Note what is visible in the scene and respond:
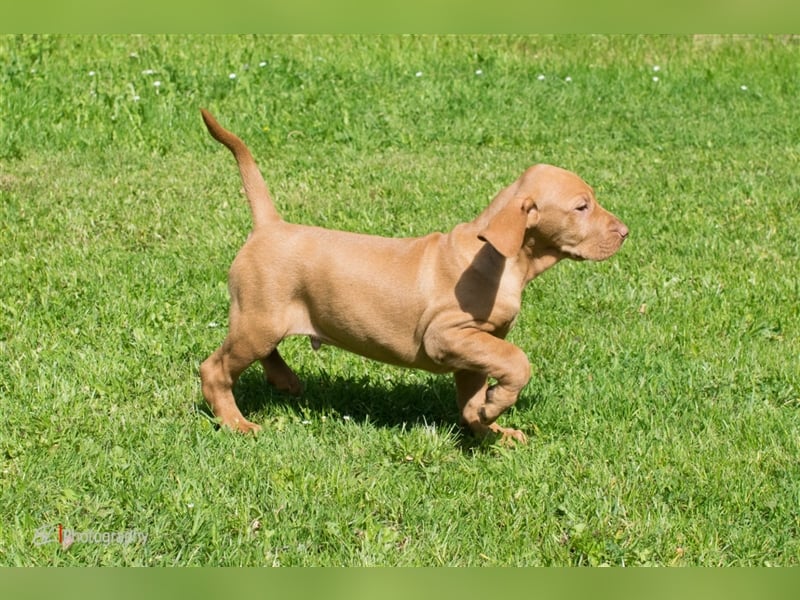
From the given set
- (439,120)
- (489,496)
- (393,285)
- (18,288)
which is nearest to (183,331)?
(18,288)

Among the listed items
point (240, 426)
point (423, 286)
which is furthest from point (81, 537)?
point (423, 286)

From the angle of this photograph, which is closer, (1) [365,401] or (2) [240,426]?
(2) [240,426]

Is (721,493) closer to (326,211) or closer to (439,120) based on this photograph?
(326,211)

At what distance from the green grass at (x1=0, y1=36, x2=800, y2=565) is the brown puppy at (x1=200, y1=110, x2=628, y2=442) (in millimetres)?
431

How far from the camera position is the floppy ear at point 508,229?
15.5 ft

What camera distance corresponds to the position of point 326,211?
8703 mm

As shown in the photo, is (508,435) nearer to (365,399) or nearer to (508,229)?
(365,399)

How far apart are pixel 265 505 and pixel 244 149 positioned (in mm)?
1831

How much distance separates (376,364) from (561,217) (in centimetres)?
171

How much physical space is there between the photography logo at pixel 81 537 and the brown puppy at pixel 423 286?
1105 millimetres

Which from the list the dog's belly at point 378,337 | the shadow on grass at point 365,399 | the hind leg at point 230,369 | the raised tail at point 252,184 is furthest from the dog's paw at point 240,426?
the raised tail at point 252,184

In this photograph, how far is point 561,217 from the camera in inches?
201

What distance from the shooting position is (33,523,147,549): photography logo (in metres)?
4.30

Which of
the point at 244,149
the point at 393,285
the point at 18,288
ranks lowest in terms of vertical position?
the point at 18,288
